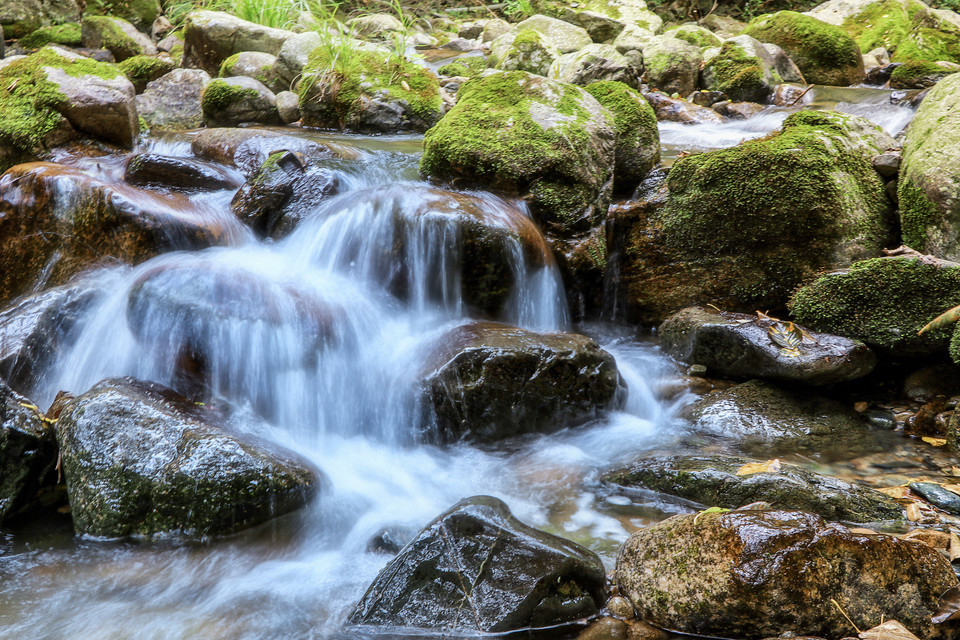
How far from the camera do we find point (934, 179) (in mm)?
4348

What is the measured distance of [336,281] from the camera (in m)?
5.01

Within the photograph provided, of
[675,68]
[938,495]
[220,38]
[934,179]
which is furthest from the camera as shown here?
[675,68]

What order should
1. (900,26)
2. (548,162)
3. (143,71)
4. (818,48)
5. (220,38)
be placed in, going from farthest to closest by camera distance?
1. (900,26)
2. (818,48)
3. (220,38)
4. (143,71)
5. (548,162)

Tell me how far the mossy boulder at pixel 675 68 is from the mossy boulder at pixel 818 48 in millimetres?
2236

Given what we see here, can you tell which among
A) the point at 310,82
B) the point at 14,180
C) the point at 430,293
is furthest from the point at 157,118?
the point at 430,293

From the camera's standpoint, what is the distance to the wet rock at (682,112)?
31.1ft

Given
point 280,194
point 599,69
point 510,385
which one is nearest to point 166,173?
point 280,194

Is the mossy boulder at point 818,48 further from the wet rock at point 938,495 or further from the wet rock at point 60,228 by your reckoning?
the wet rock at point 60,228

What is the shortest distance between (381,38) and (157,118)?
8.20 meters

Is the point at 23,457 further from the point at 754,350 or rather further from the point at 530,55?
the point at 530,55

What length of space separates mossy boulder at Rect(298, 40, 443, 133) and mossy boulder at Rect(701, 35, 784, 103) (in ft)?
16.7

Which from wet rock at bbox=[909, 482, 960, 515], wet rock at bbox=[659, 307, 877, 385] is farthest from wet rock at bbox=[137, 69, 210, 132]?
wet rock at bbox=[909, 482, 960, 515]

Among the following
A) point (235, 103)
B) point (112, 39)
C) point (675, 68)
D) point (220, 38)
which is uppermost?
point (112, 39)

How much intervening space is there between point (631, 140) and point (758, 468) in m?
3.75
